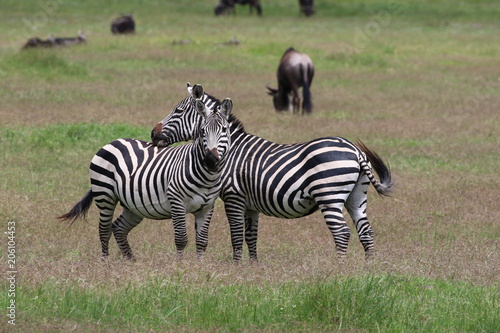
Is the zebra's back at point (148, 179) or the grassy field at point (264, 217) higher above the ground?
the zebra's back at point (148, 179)

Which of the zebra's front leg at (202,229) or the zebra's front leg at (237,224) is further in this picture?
the zebra's front leg at (237,224)

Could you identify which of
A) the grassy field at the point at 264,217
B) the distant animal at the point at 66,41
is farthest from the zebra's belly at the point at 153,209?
the distant animal at the point at 66,41

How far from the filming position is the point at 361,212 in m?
8.24

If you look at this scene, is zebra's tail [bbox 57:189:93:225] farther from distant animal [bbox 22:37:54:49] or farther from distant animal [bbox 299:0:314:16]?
distant animal [bbox 299:0:314:16]

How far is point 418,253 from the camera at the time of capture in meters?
8.64

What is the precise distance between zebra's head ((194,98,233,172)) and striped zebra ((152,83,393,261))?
0.55 meters

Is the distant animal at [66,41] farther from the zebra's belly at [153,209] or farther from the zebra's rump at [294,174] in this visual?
the zebra's rump at [294,174]

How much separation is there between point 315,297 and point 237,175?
8.39ft

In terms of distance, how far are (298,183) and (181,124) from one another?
1594 mm

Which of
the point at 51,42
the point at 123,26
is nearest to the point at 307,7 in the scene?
the point at 123,26

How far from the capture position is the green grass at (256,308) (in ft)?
18.7

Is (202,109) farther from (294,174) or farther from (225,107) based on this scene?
(294,174)

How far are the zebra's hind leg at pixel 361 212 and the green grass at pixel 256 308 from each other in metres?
1.86

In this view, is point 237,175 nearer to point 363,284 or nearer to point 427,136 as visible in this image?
point 363,284
